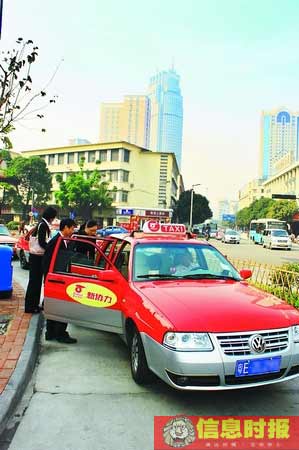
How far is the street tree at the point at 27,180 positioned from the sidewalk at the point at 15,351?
177 ft

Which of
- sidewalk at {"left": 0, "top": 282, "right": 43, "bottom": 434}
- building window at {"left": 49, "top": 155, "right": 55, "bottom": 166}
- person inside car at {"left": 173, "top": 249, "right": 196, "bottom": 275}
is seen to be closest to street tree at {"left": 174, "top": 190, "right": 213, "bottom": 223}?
building window at {"left": 49, "top": 155, "right": 55, "bottom": 166}

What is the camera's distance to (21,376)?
4.27 meters

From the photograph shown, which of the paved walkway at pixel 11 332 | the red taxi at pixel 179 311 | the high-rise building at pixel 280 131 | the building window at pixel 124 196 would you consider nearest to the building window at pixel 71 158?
the building window at pixel 124 196

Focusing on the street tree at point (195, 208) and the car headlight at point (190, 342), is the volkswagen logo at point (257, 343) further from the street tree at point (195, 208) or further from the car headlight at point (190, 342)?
the street tree at point (195, 208)

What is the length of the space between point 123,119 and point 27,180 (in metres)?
71.8

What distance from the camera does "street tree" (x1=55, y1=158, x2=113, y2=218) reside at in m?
54.7

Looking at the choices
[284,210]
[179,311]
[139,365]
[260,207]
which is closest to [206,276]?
[179,311]

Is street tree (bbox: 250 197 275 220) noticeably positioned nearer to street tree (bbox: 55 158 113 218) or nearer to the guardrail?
street tree (bbox: 55 158 113 218)

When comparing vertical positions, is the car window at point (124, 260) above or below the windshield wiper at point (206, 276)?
above

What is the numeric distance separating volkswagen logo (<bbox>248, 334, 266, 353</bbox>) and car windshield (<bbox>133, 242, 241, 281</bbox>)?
4.65ft

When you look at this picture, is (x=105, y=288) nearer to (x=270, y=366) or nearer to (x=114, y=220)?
(x=270, y=366)

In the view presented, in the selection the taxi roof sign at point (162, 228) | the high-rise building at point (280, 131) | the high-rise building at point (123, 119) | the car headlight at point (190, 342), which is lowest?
the car headlight at point (190, 342)

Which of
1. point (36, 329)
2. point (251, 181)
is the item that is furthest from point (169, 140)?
point (36, 329)

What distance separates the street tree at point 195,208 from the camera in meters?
70.8
